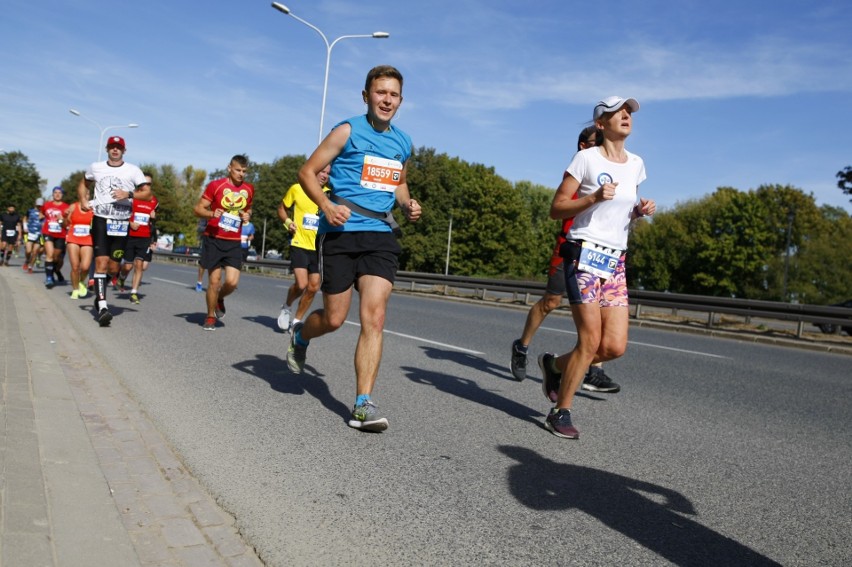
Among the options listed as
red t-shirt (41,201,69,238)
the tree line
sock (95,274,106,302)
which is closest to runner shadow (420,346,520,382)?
sock (95,274,106,302)

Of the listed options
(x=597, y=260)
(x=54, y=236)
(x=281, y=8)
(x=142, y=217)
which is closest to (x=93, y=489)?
(x=597, y=260)

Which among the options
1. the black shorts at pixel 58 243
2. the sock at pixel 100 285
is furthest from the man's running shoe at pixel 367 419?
the black shorts at pixel 58 243

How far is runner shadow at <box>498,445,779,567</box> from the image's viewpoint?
3.00 m

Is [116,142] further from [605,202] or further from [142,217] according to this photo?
[605,202]

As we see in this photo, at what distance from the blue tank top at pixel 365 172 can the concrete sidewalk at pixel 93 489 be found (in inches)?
69.0

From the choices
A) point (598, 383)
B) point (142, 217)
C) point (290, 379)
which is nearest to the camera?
point (290, 379)

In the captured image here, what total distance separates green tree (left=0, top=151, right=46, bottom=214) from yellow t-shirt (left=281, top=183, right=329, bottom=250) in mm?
119013

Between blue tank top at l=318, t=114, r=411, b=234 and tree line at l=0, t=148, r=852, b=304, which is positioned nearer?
blue tank top at l=318, t=114, r=411, b=234

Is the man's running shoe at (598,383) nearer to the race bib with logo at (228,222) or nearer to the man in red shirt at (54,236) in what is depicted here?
the race bib with logo at (228,222)

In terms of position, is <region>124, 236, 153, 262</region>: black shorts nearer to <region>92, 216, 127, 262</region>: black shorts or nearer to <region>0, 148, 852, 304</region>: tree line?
<region>92, 216, 127, 262</region>: black shorts

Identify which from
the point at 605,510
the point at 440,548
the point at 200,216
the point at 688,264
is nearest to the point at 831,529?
the point at 605,510

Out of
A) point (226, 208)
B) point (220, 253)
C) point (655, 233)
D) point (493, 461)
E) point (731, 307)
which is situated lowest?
point (493, 461)

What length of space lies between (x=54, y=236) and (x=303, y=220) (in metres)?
9.46

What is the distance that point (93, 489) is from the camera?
328cm
